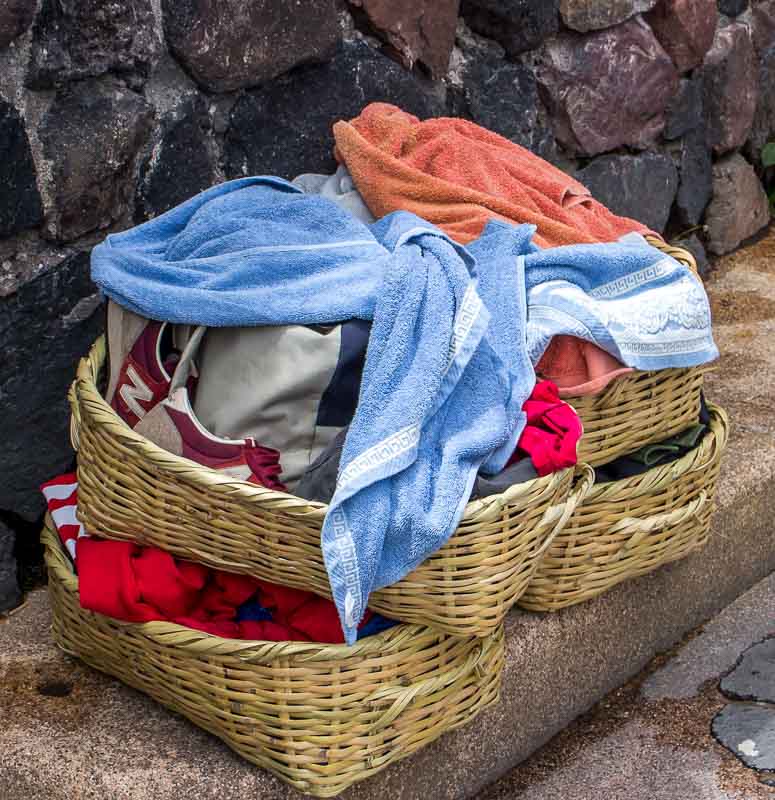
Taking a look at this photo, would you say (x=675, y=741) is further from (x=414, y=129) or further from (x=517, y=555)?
(x=414, y=129)

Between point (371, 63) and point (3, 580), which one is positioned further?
point (371, 63)

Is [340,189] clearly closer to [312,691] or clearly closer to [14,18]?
[14,18]

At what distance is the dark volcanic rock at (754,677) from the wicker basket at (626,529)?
0.24 metres

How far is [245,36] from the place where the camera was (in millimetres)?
1834

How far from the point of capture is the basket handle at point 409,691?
1381mm

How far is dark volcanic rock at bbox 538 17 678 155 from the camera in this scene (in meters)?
2.51

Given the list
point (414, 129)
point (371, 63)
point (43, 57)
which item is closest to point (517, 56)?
point (371, 63)

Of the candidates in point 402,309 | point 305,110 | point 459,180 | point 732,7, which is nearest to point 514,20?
point 305,110

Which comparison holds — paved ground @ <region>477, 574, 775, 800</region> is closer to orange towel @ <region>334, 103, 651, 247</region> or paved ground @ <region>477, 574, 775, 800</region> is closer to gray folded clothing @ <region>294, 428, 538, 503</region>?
gray folded clothing @ <region>294, 428, 538, 503</region>

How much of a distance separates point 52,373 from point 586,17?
1426 millimetres

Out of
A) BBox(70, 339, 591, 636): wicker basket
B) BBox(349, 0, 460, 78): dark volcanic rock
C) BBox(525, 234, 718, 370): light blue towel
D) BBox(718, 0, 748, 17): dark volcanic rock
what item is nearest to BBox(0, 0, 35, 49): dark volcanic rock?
BBox(70, 339, 591, 636): wicker basket

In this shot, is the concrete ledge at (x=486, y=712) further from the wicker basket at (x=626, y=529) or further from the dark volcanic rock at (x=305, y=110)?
the dark volcanic rock at (x=305, y=110)

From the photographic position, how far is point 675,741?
1765mm

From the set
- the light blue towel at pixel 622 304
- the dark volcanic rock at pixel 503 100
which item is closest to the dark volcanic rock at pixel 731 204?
the dark volcanic rock at pixel 503 100
